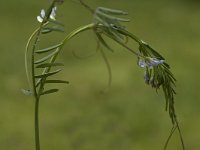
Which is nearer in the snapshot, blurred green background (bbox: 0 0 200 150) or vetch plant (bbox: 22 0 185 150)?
vetch plant (bbox: 22 0 185 150)

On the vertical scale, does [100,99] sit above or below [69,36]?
below

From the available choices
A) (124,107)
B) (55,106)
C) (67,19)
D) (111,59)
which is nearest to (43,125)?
(55,106)

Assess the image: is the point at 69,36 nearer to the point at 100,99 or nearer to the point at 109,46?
the point at 109,46

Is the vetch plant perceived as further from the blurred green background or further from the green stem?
the blurred green background

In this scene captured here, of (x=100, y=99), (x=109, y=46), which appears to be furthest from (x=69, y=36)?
(x=100, y=99)

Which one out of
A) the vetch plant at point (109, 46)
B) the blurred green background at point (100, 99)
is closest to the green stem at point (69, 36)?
the vetch plant at point (109, 46)

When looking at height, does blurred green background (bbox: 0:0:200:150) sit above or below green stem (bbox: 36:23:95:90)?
below

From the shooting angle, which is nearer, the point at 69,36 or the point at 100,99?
the point at 69,36

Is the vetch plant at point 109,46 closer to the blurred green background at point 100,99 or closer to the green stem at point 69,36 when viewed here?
the green stem at point 69,36

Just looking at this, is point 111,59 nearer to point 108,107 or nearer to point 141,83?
point 141,83

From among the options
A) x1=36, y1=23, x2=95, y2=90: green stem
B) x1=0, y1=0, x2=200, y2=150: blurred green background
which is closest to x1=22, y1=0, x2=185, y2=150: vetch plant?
x1=36, y1=23, x2=95, y2=90: green stem
